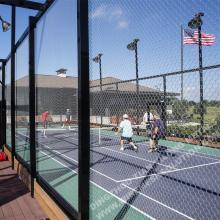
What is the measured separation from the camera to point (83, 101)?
320 centimetres

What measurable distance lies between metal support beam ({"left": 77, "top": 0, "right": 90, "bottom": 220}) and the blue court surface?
206cm

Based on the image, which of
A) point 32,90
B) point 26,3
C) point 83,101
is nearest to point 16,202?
point 32,90

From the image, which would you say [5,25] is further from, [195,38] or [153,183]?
[195,38]

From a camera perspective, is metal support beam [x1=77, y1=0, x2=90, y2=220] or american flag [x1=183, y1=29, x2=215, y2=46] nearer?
american flag [x1=183, y1=29, x2=215, y2=46]

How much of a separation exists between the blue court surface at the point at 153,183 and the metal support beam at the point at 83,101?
206 cm

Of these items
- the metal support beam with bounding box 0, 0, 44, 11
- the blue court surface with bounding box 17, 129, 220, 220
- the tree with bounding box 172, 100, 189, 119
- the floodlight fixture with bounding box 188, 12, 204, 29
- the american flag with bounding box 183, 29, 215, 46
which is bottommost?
the blue court surface with bounding box 17, 129, 220, 220

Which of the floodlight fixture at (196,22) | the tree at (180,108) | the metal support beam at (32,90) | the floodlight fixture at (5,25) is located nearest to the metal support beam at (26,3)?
the metal support beam at (32,90)

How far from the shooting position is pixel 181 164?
33.5 feet

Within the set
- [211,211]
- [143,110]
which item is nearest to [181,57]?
[143,110]

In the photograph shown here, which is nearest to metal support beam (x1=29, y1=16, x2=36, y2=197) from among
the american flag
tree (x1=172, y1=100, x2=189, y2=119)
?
tree (x1=172, y1=100, x2=189, y2=119)

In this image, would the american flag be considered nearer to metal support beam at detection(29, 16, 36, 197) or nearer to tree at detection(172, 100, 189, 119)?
tree at detection(172, 100, 189, 119)

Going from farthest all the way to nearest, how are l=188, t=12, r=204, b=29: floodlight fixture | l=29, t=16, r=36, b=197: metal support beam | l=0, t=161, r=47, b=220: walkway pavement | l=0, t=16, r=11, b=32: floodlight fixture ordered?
l=0, t=16, r=11, b=32: floodlight fixture
l=29, t=16, r=36, b=197: metal support beam
l=0, t=161, r=47, b=220: walkway pavement
l=188, t=12, r=204, b=29: floodlight fixture

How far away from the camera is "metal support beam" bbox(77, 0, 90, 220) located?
314cm

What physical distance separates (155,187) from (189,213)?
170 centimetres
